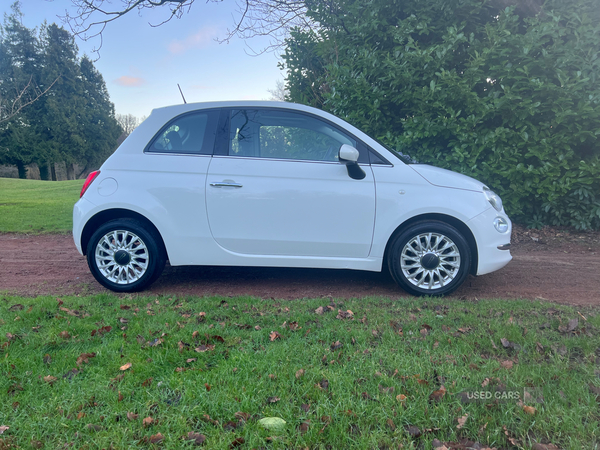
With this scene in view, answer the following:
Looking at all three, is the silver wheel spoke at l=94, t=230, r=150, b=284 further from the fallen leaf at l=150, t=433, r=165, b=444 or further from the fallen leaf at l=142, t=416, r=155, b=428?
the fallen leaf at l=150, t=433, r=165, b=444

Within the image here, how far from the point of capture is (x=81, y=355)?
112 inches

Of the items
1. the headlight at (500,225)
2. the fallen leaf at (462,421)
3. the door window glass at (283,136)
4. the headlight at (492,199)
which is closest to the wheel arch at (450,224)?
the headlight at (500,225)

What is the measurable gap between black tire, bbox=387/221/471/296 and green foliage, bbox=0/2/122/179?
34359mm

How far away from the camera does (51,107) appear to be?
104 ft

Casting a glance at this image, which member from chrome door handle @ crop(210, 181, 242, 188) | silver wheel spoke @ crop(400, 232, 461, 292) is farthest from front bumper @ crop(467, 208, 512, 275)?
chrome door handle @ crop(210, 181, 242, 188)

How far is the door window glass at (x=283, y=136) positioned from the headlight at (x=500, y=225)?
68.0 inches

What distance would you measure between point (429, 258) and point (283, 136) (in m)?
2.05

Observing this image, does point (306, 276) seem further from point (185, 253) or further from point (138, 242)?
point (138, 242)

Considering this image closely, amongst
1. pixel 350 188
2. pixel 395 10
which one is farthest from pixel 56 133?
pixel 350 188

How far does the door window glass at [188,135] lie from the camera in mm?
4473

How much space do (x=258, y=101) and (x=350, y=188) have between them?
1.45 metres

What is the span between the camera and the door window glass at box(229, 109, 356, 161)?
4418 millimetres

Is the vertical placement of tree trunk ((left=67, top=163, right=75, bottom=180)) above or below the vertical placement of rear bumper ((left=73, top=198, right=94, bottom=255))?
above

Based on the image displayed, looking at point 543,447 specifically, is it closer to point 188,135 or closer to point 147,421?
point 147,421
